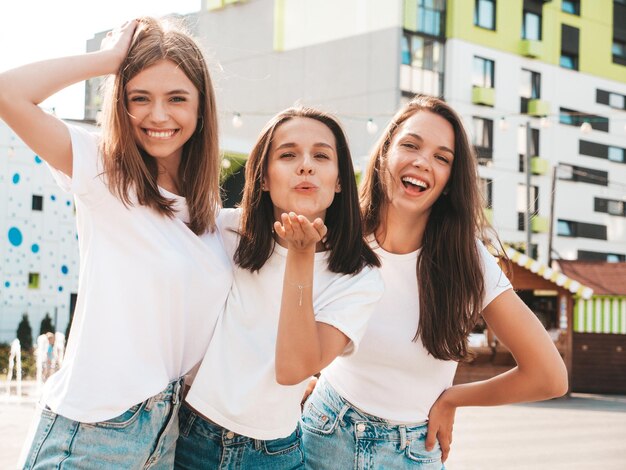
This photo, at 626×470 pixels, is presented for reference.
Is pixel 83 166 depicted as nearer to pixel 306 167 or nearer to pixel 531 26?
pixel 306 167

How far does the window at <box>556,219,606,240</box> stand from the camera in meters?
35.2

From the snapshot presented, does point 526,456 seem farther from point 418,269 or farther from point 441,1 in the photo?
point 441,1

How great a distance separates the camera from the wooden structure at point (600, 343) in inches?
838

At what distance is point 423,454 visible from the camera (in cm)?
282

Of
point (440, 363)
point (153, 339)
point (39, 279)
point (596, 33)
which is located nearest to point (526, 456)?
point (440, 363)

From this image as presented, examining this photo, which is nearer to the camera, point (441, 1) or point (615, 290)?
point (615, 290)

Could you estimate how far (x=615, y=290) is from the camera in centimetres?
2148

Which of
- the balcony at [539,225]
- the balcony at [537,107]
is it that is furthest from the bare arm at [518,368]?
the balcony at [537,107]

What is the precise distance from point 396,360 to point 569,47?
35405 millimetres

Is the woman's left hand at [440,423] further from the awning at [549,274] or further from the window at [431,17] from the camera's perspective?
the window at [431,17]

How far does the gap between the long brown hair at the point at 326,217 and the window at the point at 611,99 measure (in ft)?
118

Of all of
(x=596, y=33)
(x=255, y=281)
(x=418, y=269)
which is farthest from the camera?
(x=596, y=33)

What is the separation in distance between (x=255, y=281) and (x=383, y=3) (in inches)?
1175

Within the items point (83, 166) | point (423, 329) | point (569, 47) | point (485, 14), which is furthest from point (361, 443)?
point (569, 47)
